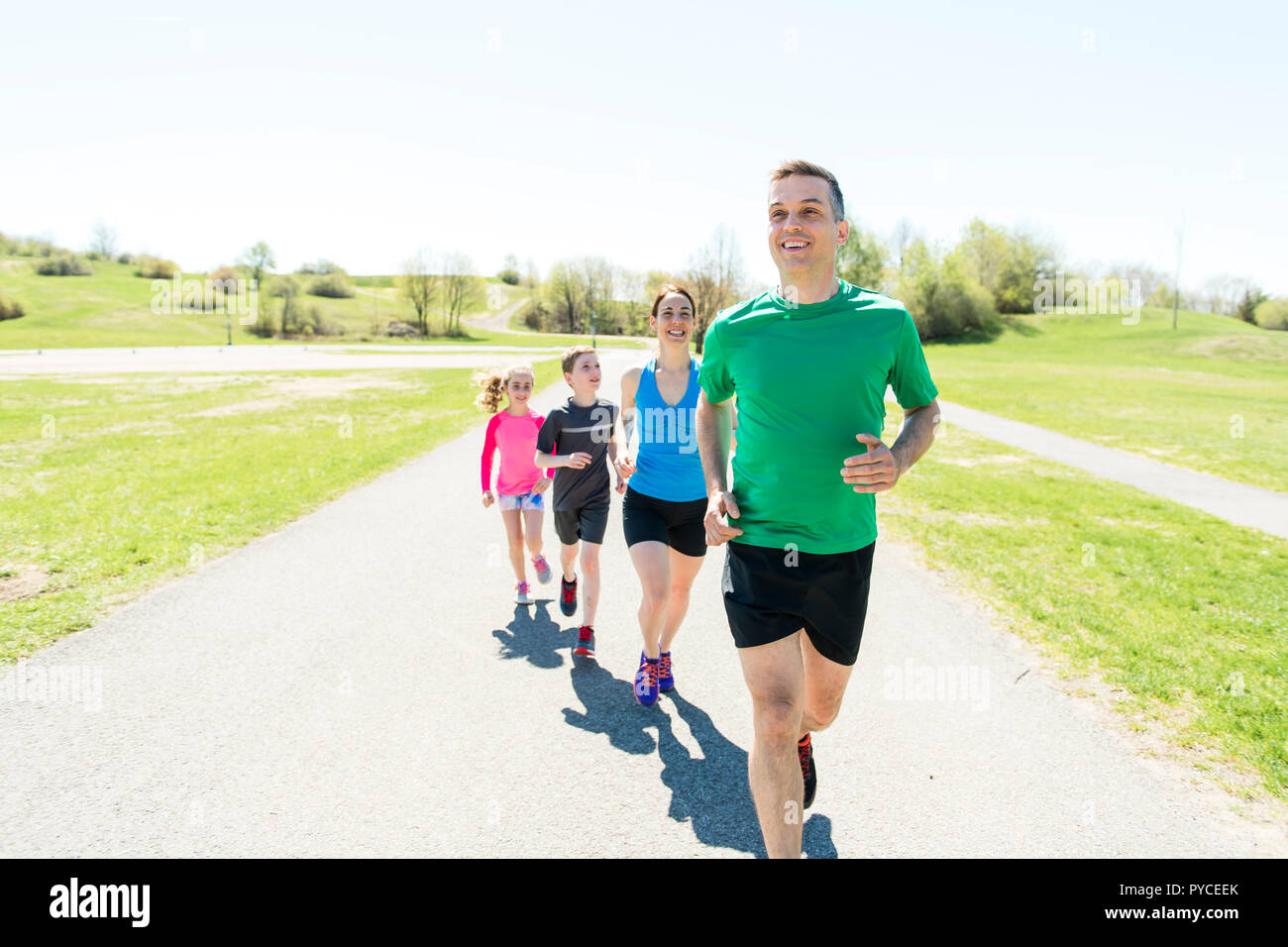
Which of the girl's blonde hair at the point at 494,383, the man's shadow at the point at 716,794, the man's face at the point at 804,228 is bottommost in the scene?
the man's shadow at the point at 716,794

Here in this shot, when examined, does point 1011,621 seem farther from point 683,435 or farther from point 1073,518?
point 1073,518

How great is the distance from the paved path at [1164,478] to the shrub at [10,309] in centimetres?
9072

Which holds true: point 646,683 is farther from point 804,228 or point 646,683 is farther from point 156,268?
point 156,268

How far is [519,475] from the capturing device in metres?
5.79

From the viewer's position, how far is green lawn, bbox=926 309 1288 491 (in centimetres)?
1492

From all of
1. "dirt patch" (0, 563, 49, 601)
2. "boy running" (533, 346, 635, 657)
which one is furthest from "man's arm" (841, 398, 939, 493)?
"dirt patch" (0, 563, 49, 601)

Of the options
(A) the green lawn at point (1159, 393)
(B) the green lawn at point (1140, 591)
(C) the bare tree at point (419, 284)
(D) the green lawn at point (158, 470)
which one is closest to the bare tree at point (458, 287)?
(C) the bare tree at point (419, 284)

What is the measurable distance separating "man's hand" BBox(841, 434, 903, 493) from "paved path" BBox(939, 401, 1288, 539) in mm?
8618

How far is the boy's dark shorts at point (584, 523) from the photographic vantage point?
16.5ft

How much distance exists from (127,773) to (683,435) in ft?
10.1

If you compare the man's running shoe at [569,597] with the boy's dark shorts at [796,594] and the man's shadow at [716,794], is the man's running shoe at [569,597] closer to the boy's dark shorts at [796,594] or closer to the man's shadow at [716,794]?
the man's shadow at [716,794]

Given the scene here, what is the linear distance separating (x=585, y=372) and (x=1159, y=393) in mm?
31523

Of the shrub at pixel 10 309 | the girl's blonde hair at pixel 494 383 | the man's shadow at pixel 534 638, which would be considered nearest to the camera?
the man's shadow at pixel 534 638
